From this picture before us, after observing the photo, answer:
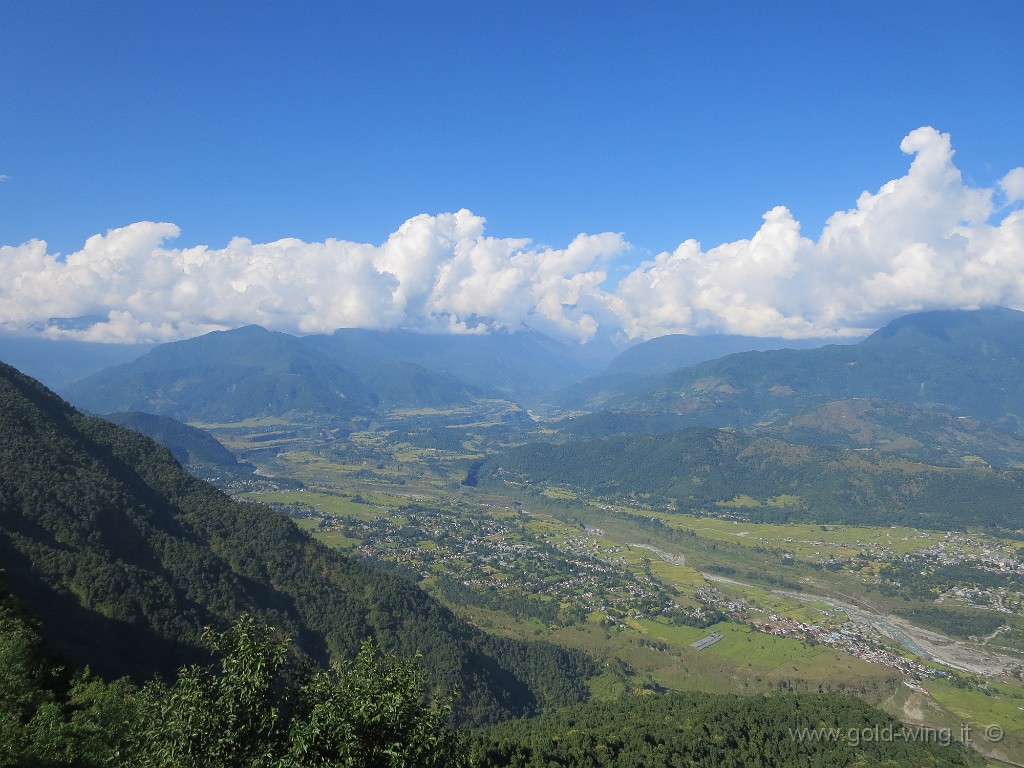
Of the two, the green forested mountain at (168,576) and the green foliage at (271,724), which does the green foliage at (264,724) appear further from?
the green forested mountain at (168,576)

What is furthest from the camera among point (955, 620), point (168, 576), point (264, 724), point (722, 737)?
point (955, 620)

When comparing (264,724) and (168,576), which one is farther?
(168,576)

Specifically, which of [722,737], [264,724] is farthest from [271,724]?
[722,737]

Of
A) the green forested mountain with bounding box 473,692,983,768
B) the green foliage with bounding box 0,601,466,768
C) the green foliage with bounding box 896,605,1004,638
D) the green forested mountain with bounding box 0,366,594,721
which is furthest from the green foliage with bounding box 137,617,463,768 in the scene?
the green foliage with bounding box 896,605,1004,638

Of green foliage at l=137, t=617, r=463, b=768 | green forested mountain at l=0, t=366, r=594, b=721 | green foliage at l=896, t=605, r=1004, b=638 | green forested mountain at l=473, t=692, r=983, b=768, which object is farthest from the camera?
green foliage at l=896, t=605, r=1004, b=638

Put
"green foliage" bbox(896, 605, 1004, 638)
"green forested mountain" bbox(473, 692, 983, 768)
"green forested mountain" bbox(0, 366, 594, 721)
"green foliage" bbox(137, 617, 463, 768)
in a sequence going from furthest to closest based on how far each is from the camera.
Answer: "green foliage" bbox(896, 605, 1004, 638) < "green forested mountain" bbox(0, 366, 594, 721) < "green forested mountain" bbox(473, 692, 983, 768) < "green foliage" bbox(137, 617, 463, 768)

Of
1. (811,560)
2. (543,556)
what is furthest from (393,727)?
(811,560)

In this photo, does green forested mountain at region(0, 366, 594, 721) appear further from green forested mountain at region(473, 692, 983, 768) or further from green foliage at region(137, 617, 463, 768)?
green foliage at region(137, 617, 463, 768)

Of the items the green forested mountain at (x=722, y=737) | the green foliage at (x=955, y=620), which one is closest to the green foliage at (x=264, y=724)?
the green forested mountain at (x=722, y=737)

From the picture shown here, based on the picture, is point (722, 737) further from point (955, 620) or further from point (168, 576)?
point (955, 620)
